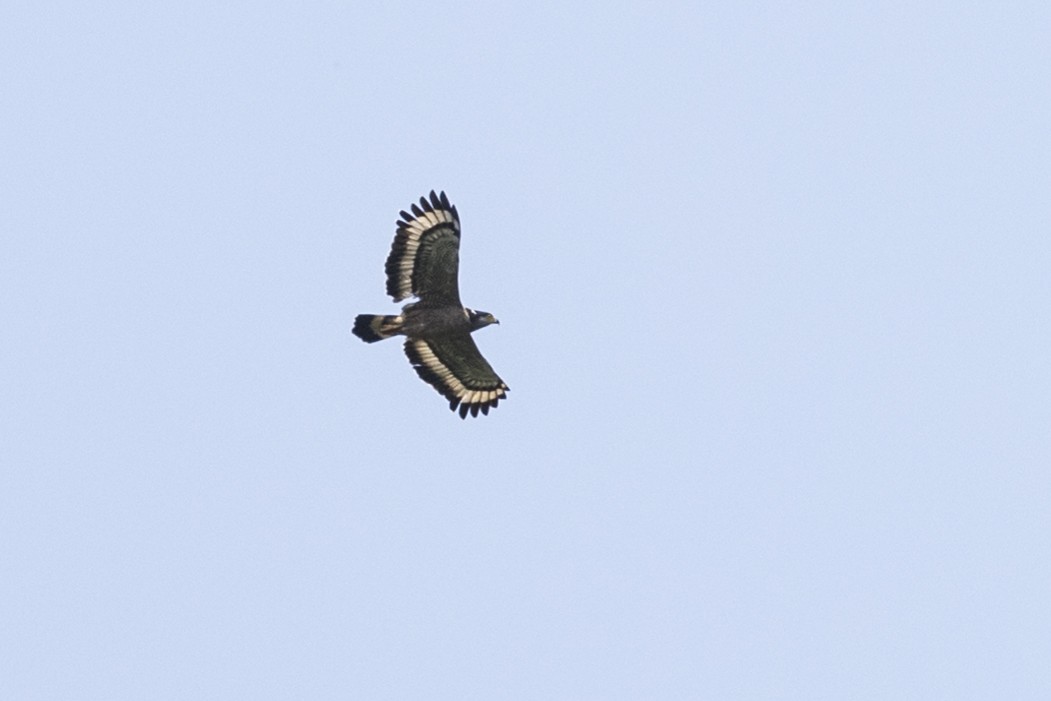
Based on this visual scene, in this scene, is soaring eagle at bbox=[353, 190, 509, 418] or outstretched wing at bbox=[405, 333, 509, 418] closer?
soaring eagle at bbox=[353, 190, 509, 418]

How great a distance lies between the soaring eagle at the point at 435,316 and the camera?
118 ft

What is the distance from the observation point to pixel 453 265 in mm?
36156

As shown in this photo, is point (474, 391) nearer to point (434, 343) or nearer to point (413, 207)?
point (434, 343)

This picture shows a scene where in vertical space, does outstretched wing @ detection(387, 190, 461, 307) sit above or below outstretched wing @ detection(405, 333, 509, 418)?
above

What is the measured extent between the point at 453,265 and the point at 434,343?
60.5 inches

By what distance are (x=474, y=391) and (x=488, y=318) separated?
147 cm

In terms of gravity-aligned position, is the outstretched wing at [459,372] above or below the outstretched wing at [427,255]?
below

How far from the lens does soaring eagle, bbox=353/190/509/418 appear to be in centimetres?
3588

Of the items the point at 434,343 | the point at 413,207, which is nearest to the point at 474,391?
the point at 434,343

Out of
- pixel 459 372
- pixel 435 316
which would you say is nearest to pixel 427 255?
pixel 435 316

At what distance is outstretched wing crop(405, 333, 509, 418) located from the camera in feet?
122

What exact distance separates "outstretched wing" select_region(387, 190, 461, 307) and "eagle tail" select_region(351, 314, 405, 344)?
360mm

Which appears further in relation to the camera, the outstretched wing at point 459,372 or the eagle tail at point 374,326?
the outstretched wing at point 459,372

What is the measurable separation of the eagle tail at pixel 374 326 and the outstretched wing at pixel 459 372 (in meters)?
0.70
